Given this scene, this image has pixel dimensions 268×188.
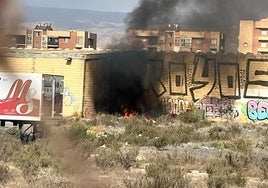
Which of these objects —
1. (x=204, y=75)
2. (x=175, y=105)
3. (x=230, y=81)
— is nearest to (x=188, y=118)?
(x=175, y=105)

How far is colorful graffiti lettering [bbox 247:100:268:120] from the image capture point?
33750mm

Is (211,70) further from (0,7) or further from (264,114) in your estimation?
(0,7)

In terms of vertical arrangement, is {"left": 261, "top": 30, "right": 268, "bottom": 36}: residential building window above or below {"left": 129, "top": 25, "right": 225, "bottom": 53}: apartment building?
above

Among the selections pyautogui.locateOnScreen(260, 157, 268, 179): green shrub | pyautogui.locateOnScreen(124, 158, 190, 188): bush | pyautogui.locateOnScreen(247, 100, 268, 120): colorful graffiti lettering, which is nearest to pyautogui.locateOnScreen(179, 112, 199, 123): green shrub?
pyautogui.locateOnScreen(247, 100, 268, 120): colorful graffiti lettering

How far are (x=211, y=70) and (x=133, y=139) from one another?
13.4 meters

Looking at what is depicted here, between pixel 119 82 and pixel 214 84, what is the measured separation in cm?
660

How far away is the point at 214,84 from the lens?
34.5 m

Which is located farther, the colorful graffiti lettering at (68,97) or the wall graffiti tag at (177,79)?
the wall graffiti tag at (177,79)

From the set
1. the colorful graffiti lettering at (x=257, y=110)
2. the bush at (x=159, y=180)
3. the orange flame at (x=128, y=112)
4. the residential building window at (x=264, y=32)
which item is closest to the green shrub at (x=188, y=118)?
the colorful graffiti lettering at (x=257, y=110)

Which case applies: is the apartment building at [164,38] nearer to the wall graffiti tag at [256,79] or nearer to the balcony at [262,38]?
the wall graffiti tag at [256,79]

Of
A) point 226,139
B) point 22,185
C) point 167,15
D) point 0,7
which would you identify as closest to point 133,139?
point 226,139

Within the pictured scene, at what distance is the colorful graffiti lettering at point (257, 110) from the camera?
33750mm

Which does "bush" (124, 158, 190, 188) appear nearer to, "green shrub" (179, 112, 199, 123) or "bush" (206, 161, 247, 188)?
"bush" (206, 161, 247, 188)

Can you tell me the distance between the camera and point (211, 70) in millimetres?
34594
